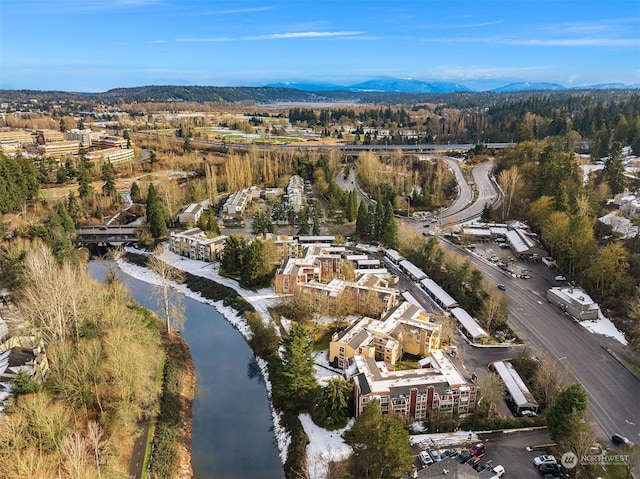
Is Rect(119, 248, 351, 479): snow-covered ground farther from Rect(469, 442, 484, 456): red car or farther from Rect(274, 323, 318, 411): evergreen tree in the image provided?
Rect(469, 442, 484, 456): red car

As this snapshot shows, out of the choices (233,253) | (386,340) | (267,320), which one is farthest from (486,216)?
(267,320)

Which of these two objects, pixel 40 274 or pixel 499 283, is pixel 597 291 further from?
pixel 40 274

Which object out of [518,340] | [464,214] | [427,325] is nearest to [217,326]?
[427,325]

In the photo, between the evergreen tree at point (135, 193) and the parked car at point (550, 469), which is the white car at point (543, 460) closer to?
the parked car at point (550, 469)

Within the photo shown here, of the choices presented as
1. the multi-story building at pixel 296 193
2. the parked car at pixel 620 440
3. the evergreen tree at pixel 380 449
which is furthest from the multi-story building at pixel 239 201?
the parked car at pixel 620 440

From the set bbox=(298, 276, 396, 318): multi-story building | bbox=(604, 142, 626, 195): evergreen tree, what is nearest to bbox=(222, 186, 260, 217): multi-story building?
bbox=(298, 276, 396, 318): multi-story building

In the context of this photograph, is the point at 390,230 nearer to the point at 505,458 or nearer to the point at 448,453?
the point at 448,453
